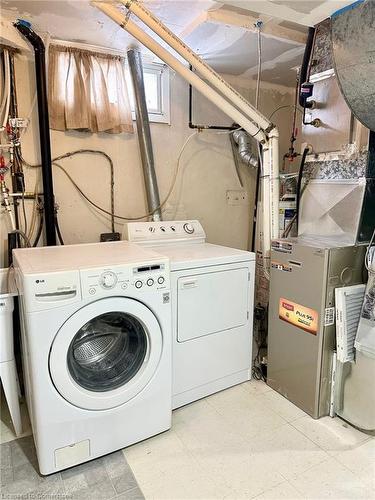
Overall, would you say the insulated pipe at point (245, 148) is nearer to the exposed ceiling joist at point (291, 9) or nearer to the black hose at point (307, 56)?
the black hose at point (307, 56)

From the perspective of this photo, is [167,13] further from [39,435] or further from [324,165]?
[39,435]

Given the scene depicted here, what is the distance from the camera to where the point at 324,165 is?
217 centimetres

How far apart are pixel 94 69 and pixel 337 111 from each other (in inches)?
68.5

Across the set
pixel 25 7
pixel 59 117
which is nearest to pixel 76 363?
pixel 59 117

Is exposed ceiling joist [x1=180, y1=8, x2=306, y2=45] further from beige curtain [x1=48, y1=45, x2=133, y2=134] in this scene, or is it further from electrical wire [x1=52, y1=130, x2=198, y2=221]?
electrical wire [x1=52, y1=130, x2=198, y2=221]

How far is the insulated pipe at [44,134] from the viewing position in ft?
7.41

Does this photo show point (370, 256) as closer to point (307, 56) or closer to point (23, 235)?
point (307, 56)

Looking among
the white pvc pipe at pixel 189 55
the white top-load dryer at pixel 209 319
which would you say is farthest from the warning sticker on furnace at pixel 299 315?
the white pvc pipe at pixel 189 55

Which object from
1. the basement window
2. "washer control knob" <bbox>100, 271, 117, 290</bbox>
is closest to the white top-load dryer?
"washer control knob" <bbox>100, 271, 117, 290</bbox>

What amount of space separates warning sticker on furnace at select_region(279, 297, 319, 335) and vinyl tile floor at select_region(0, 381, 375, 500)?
1.79 feet

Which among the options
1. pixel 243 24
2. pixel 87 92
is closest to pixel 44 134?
pixel 87 92

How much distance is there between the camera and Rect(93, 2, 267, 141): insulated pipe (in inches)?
75.3

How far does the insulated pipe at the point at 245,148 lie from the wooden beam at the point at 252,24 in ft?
2.91

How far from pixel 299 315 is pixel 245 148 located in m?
1.70
